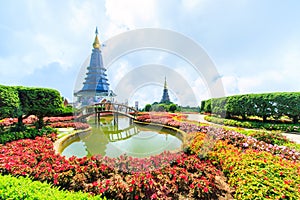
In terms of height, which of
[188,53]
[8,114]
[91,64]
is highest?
[91,64]

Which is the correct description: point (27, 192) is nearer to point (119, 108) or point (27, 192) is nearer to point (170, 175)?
point (170, 175)

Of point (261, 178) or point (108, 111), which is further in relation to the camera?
point (108, 111)

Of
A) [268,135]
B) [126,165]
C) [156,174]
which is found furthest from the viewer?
[268,135]

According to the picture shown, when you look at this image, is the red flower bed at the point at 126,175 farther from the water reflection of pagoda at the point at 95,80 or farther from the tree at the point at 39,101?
the water reflection of pagoda at the point at 95,80

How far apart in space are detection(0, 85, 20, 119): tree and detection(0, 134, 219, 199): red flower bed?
359cm

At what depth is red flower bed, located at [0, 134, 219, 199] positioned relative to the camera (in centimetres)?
271

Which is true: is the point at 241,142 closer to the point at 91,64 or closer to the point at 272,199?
the point at 272,199

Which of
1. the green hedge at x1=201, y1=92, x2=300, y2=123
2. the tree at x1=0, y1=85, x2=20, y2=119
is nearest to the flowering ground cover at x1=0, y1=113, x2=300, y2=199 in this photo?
the tree at x1=0, y1=85, x2=20, y2=119

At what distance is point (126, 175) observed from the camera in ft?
10.8

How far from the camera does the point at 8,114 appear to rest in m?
6.50

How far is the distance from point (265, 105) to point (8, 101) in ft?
51.4

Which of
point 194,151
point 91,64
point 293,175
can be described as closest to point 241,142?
point 194,151

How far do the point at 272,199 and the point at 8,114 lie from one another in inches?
371

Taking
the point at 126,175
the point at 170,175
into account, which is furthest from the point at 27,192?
the point at 170,175
